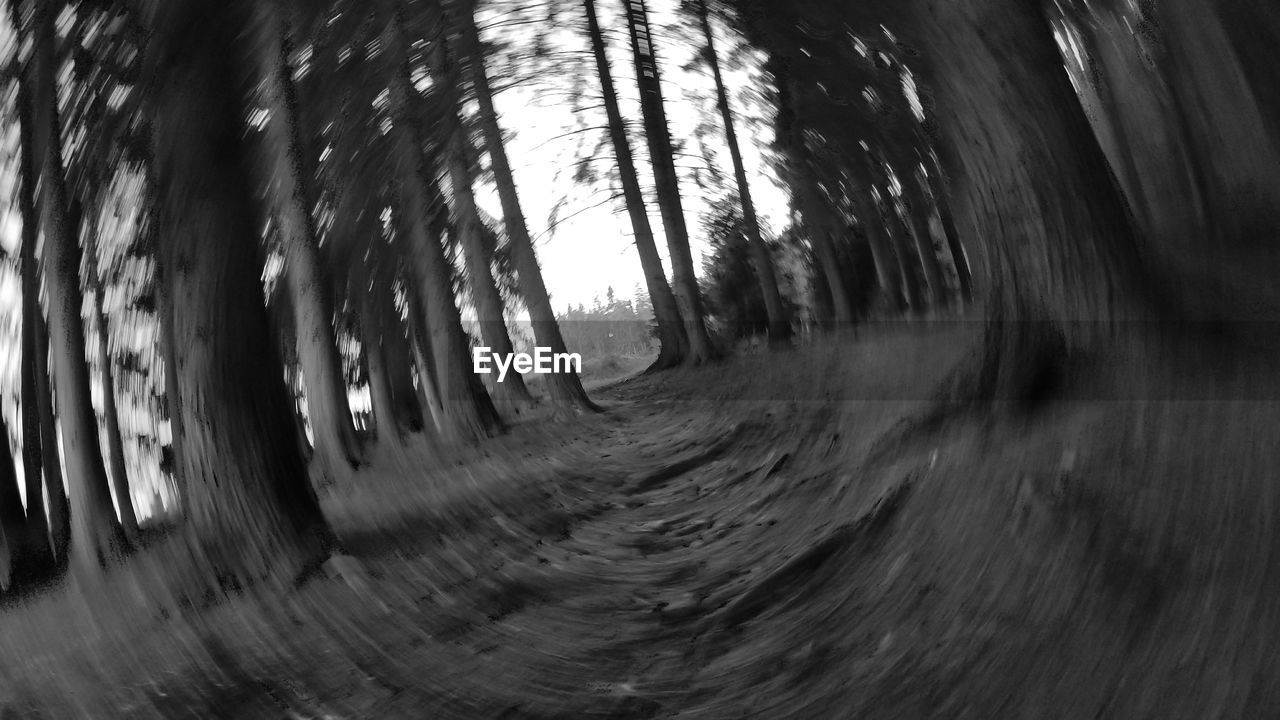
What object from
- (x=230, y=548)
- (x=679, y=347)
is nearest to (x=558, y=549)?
(x=230, y=548)

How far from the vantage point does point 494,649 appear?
2.24 meters

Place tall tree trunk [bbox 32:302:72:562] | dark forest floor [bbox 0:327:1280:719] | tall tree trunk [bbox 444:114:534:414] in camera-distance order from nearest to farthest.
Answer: dark forest floor [bbox 0:327:1280:719] → tall tree trunk [bbox 32:302:72:562] → tall tree trunk [bbox 444:114:534:414]

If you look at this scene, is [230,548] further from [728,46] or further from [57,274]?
[728,46]

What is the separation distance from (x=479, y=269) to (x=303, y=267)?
3.22 meters

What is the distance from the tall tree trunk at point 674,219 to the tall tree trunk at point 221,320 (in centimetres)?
387

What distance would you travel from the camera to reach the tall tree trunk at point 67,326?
6.29 ft

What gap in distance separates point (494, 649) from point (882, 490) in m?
1.58

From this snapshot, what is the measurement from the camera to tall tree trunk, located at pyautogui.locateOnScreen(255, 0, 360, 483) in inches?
115

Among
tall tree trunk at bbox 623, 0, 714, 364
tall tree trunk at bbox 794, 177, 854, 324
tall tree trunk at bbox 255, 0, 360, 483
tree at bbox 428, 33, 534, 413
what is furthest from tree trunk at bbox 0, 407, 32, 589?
tall tree trunk at bbox 623, 0, 714, 364

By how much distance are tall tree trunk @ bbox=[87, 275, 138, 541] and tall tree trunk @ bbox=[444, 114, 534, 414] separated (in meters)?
2.83

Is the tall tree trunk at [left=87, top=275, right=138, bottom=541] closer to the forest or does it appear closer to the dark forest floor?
the forest

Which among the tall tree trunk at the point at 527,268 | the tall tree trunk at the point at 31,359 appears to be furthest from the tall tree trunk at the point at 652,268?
the tall tree trunk at the point at 31,359

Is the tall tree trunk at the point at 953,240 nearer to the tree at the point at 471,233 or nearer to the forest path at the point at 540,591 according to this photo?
the forest path at the point at 540,591

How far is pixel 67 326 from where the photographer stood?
211 centimetres
